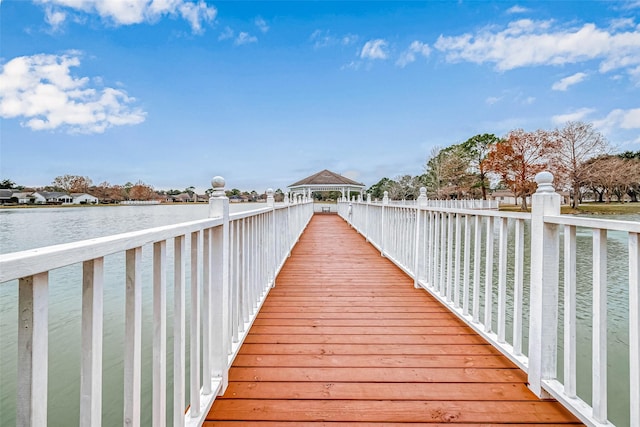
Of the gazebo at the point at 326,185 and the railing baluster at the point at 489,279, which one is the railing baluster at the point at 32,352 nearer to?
the railing baluster at the point at 489,279

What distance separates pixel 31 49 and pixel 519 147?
3231 centimetres

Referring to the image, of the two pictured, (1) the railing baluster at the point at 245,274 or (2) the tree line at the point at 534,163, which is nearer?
(1) the railing baluster at the point at 245,274

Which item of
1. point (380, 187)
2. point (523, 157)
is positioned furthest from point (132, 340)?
point (380, 187)

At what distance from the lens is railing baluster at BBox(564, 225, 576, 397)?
1486 millimetres

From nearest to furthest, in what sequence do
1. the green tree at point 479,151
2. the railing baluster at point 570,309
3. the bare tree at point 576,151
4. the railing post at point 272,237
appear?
the railing baluster at point 570,309, the railing post at point 272,237, the bare tree at point 576,151, the green tree at point 479,151

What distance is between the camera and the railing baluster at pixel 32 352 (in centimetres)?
57

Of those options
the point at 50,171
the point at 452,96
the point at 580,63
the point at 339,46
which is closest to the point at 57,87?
the point at 50,171

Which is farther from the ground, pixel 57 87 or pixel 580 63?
pixel 580 63

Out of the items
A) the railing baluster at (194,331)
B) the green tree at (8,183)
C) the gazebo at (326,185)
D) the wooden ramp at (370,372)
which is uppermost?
the green tree at (8,183)

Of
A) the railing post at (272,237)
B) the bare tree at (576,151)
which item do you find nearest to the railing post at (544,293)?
the railing post at (272,237)

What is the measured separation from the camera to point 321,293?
346 centimetres

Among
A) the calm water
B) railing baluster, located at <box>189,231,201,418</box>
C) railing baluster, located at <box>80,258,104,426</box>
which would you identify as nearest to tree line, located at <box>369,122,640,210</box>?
the calm water

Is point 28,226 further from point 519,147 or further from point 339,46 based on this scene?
point 519,147

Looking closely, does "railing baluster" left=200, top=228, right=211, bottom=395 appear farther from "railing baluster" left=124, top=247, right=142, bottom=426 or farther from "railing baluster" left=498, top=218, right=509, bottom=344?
"railing baluster" left=498, top=218, right=509, bottom=344
